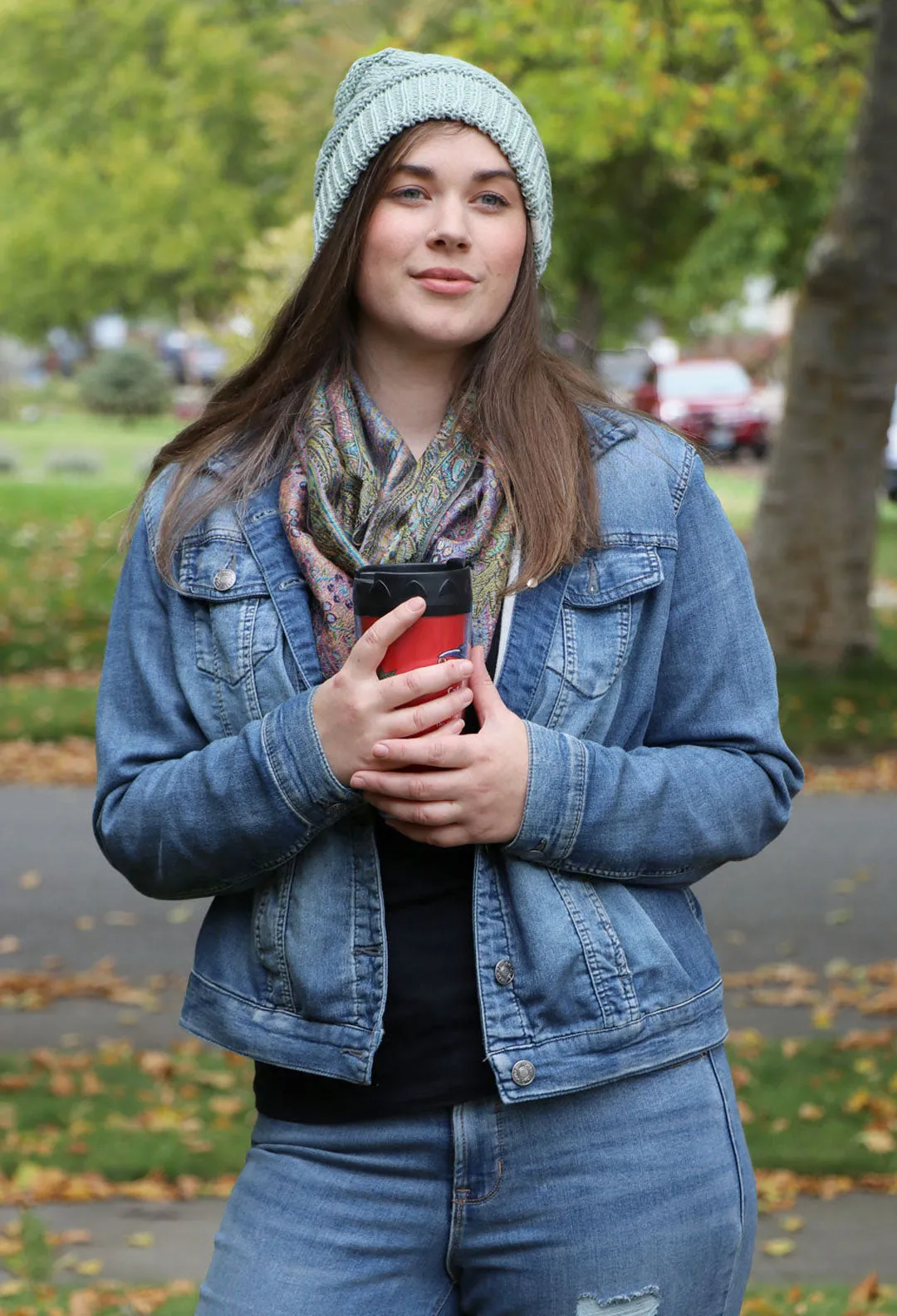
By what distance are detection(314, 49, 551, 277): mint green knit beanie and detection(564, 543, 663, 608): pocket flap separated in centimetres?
46

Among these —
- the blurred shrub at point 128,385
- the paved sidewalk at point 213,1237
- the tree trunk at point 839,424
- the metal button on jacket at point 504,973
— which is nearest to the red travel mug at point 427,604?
the metal button on jacket at point 504,973

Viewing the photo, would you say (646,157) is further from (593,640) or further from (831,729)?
(593,640)

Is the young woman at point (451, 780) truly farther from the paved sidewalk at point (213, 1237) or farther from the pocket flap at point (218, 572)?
the paved sidewalk at point (213, 1237)

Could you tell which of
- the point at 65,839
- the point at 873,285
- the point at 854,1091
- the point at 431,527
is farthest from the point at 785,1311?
the point at 873,285

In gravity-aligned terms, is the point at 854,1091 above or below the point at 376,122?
below

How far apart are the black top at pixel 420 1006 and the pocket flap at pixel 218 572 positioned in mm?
313

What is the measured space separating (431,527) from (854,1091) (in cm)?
360

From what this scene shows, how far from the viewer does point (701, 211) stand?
24.9m

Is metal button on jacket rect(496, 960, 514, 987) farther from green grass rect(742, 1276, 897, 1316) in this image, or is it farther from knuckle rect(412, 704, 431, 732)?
green grass rect(742, 1276, 897, 1316)

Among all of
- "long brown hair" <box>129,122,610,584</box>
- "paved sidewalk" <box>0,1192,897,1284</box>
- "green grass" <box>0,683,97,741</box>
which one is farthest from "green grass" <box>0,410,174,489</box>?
"long brown hair" <box>129,122,610,584</box>

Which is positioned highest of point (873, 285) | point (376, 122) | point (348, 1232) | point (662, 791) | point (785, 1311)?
point (873, 285)

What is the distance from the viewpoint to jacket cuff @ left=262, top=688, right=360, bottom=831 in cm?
198

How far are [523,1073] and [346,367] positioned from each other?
0.93 metres

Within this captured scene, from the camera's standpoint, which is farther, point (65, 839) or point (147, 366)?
point (147, 366)
